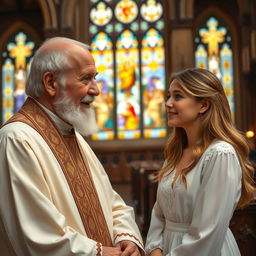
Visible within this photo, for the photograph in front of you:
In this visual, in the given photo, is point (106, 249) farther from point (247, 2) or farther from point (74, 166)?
point (247, 2)

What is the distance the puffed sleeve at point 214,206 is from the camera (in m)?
1.95

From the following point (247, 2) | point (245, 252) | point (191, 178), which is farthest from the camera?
point (247, 2)

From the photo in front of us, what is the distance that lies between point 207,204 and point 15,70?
39.7ft

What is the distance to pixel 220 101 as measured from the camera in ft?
7.11

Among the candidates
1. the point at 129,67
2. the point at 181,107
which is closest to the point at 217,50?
the point at 129,67

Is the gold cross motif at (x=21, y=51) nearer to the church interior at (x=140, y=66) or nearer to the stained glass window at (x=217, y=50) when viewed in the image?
the church interior at (x=140, y=66)

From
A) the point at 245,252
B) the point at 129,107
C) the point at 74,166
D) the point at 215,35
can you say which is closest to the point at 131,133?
the point at 129,107

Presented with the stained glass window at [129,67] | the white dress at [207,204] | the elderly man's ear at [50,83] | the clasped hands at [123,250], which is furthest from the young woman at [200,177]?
the stained glass window at [129,67]

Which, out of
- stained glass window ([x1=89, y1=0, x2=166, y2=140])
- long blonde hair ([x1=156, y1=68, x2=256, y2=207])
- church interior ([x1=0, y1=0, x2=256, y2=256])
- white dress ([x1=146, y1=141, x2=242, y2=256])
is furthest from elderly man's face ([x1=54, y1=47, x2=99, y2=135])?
stained glass window ([x1=89, y1=0, x2=166, y2=140])

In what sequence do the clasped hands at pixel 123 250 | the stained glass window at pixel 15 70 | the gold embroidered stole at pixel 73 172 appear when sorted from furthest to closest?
the stained glass window at pixel 15 70
the gold embroidered stole at pixel 73 172
the clasped hands at pixel 123 250

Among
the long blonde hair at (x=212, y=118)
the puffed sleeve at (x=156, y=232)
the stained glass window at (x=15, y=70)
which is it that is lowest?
the puffed sleeve at (x=156, y=232)

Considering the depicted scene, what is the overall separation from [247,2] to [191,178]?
10.1 m

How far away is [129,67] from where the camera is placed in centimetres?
1259

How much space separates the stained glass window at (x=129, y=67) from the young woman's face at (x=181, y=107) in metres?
10.1
